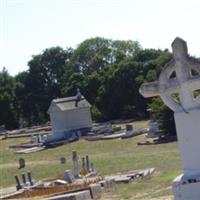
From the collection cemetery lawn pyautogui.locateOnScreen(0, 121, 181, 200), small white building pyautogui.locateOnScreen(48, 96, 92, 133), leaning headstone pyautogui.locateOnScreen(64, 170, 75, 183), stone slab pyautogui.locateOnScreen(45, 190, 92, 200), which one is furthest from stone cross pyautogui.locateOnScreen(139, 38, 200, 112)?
small white building pyautogui.locateOnScreen(48, 96, 92, 133)

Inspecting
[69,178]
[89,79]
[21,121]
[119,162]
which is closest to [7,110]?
[21,121]

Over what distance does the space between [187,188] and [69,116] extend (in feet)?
157

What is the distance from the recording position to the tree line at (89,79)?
240 feet

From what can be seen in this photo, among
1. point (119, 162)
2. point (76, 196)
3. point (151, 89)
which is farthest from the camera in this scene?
point (119, 162)

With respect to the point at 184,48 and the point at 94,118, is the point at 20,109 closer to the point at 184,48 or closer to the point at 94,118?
the point at 94,118

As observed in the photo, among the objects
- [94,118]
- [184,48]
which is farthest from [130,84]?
[184,48]

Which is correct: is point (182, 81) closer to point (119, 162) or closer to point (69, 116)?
point (119, 162)

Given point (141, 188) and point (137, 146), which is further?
point (137, 146)

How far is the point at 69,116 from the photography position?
57.2 meters

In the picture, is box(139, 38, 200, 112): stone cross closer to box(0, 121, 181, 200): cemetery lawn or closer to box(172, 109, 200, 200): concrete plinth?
box(172, 109, 200, 200): concrete plinth

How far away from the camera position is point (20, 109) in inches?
3713

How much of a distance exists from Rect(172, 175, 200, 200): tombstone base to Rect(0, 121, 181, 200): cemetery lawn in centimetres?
627

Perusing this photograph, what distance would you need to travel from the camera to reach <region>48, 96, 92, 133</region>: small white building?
56969 mm

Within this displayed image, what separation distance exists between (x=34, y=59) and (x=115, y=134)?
2475 inches
